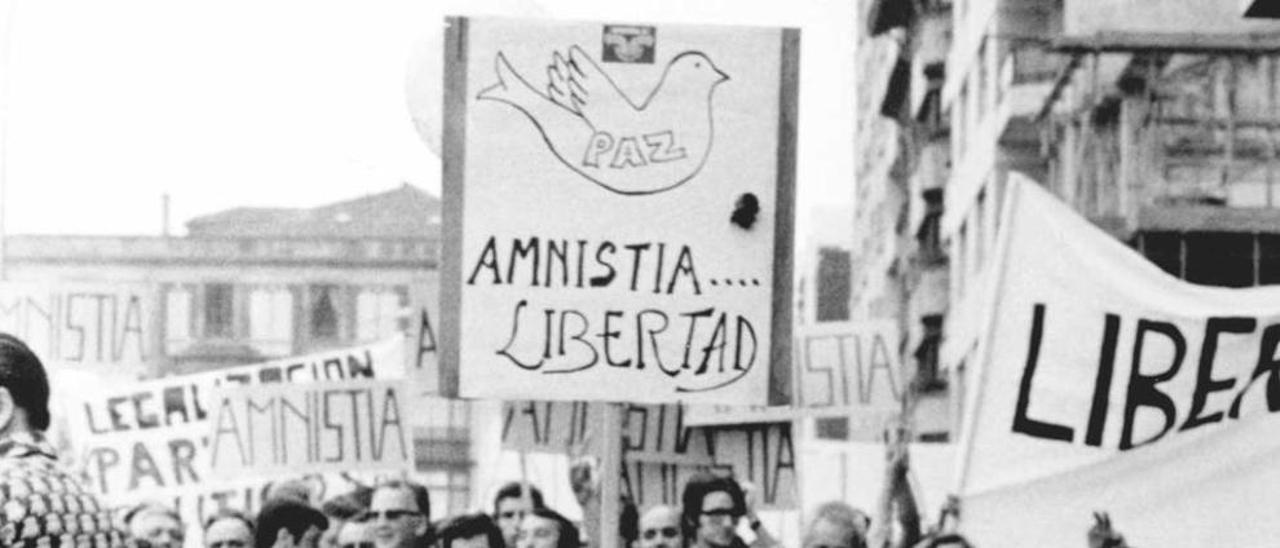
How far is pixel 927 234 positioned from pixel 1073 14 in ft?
54.7

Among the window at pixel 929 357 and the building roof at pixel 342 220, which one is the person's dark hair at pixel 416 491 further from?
the building roof at pixel 342 220

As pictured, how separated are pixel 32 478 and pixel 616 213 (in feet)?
12.6

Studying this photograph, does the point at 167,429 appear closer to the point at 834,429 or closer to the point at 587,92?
the point at 587,92

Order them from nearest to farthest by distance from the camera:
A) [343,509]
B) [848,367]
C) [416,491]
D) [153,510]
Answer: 1. [416,491]
2. [153,510]
3. [343,509]
4. [848,367]

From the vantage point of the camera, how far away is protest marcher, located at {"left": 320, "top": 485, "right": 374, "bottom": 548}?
1483 cm

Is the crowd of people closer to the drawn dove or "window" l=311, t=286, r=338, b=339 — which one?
the drawn dove

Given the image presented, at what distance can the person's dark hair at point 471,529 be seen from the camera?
42.4ft

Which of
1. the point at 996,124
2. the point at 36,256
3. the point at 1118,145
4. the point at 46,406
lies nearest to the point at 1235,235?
the point at 1118,145

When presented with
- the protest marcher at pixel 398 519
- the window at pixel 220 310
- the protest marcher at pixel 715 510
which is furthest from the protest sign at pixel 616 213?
the window at pixel 220 310

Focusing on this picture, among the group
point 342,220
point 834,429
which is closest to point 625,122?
point 834,429

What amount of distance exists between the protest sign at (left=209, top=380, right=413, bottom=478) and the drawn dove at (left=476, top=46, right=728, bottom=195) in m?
7.30

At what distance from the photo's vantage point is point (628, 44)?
1231 cm

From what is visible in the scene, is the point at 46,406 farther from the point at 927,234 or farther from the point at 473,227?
the point at 927,234

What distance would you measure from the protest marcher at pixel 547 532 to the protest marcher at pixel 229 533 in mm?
1111
